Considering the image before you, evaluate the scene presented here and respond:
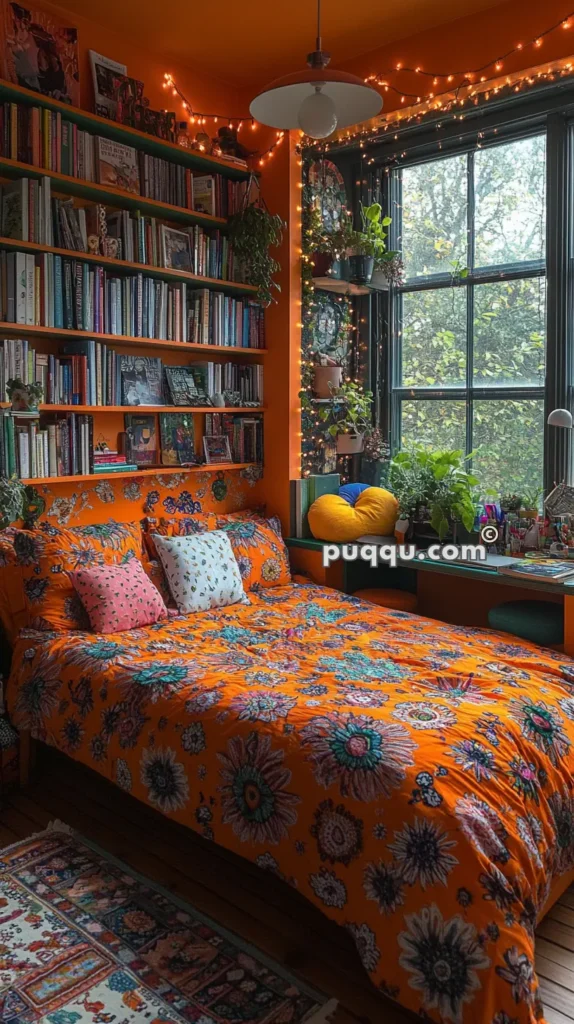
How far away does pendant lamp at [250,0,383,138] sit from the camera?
96.0 inches

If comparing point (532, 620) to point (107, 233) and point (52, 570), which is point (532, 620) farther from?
point (107, 233)

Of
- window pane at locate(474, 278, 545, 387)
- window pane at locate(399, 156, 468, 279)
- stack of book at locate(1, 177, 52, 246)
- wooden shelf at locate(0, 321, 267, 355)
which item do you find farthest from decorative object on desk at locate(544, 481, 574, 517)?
stack of book at locate(1, 177, 52, 246)

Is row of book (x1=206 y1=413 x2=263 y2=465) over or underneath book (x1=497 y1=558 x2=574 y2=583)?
over

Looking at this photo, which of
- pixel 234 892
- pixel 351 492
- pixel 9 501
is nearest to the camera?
pixel 234 892

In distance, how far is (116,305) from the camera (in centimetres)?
357

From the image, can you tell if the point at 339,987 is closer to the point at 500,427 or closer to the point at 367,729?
the point at 367,729

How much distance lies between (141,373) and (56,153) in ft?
3.23

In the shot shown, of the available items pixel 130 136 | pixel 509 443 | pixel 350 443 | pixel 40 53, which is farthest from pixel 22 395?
pixel 509 443

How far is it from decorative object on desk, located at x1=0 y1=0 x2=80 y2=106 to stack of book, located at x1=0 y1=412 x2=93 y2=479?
1.35m

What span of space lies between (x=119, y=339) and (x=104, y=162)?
769mm

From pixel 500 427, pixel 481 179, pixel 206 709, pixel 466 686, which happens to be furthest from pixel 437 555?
pixel 481 179

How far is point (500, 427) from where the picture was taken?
3959 mm

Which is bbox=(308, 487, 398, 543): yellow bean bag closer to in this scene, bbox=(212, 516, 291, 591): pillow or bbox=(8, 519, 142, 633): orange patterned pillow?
bbox=(212, 516, 291, 591): pillow

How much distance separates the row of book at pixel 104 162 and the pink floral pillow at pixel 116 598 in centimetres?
165
